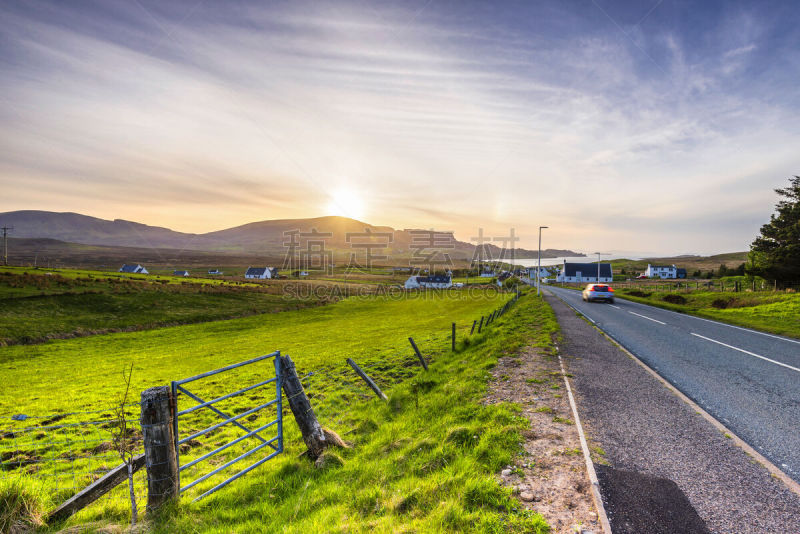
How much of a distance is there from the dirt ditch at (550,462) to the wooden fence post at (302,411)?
134 inches

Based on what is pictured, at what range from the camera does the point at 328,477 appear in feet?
17.0

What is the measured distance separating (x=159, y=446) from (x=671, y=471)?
7.30 meters

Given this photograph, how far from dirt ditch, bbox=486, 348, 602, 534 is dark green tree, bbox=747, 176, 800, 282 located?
4132cm

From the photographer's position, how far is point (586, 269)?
101688 millimetres

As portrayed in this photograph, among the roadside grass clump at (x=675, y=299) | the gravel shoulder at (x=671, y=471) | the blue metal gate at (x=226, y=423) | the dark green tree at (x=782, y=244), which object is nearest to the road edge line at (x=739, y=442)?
the gravel shoulder at (x=671, y=471)

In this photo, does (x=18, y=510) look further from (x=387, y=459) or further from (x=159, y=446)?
(x=387, y=459)

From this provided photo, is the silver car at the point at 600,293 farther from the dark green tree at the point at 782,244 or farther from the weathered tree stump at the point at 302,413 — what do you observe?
the weathered tree stump at the point at 302,413

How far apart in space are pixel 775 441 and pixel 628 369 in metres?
4.07

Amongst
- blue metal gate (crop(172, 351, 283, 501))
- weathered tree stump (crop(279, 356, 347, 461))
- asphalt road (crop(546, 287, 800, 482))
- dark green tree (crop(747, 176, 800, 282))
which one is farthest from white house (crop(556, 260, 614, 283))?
blue metal gate (crop(172, 351, 283, 501))

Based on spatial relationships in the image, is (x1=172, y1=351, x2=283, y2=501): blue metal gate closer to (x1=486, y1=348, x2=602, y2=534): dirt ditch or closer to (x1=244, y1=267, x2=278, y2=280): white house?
(x1=486, y1=348, x2=602, y2=534): dirt ditch

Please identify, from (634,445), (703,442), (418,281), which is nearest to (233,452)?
(634,445)

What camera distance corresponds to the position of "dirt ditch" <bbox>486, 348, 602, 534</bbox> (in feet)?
12.0

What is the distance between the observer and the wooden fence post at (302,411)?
5.93m

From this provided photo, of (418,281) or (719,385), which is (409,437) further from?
Result: (418,281)
